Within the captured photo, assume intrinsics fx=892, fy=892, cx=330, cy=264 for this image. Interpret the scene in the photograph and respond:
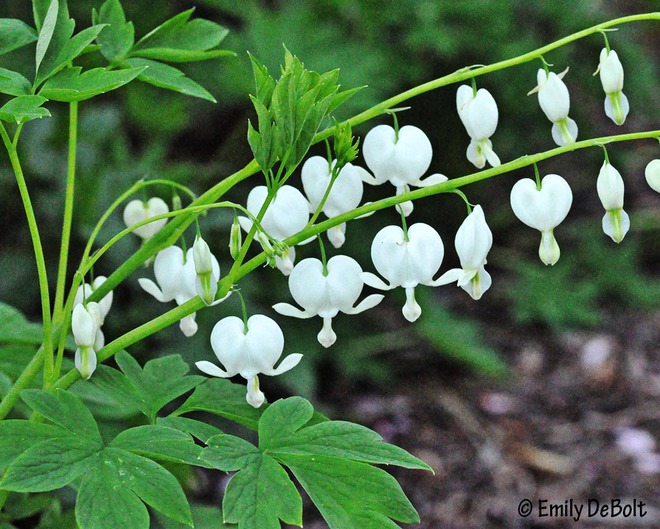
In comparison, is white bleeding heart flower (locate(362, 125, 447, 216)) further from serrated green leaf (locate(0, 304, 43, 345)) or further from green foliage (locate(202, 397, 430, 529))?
serrated green leaf (locate(0, 304, 43, 345))

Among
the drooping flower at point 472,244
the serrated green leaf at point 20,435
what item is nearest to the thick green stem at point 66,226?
the serrated green leaf at point 20,435

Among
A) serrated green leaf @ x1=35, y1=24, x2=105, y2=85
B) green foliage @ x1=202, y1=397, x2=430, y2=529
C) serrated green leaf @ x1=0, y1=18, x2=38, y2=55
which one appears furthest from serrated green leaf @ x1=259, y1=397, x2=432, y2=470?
serrated green leaf @ x1=0, y1=18, x2=38, y2=55

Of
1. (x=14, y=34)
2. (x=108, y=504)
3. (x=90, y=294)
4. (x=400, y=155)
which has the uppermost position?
(x=14, y=34)

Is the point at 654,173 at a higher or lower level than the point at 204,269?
higher

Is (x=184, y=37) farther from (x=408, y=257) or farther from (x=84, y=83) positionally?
(x=408, y=257)

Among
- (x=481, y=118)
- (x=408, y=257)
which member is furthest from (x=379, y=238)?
(x=481, y=118)

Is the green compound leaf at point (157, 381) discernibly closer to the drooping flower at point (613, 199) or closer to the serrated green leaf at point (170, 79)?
the serrated green leaf at point (170, 79)

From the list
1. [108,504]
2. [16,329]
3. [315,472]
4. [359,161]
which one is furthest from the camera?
[359,161]
